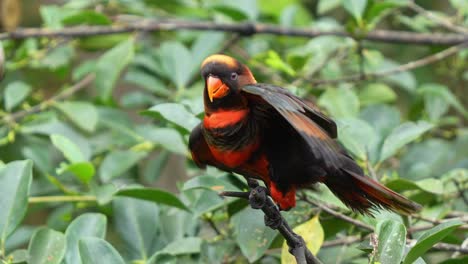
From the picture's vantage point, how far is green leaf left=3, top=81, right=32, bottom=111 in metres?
2.32

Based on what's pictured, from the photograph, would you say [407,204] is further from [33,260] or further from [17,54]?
[17,54]

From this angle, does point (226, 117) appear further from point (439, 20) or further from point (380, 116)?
point (439, 20)

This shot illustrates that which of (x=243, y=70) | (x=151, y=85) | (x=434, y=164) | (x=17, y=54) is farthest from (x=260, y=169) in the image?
(x=17, y=54)

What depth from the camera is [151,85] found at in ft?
8.28

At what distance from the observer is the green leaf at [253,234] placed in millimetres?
1565

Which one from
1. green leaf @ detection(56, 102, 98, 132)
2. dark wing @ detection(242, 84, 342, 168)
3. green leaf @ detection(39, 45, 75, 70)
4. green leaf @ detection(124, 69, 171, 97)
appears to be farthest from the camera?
green leaf @ detection(39, 45, 75, 70)

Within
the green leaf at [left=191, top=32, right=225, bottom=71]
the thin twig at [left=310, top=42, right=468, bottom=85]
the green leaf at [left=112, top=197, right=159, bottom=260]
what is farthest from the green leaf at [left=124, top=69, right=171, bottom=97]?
the green leaf at [left=112, top=197, right=159, bottom=260]

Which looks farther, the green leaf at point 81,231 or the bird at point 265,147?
the green leaf at point 81,231

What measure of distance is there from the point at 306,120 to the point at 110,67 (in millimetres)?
1330

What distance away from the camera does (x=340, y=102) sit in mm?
2182

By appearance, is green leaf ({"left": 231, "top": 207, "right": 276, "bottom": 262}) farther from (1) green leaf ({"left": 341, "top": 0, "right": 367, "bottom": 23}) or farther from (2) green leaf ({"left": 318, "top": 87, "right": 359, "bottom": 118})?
(1) green leaf ({"left": 341, "top": 0, "right": 367, "bottom": 23})

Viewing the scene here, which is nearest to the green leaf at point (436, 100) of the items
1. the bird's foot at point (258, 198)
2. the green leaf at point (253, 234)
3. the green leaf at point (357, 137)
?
the green leaf at point (357, 137)

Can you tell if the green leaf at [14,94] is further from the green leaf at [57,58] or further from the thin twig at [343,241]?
the thin twig at [343,241]

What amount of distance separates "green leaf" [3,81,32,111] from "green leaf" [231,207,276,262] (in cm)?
98
